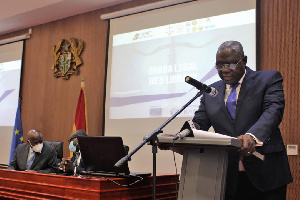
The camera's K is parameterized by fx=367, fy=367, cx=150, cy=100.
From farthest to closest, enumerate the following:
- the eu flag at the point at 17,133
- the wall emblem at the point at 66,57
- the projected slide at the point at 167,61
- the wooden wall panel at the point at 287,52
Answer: the eu flag at the point at 17,133 → the wall emblem at the point at 66,57 → the projected slide at the point at 167,61 → the wooden wall panel at the point at 287,52

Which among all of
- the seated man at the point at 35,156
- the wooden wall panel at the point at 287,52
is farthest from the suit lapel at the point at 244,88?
the seated man at the point at 35,156

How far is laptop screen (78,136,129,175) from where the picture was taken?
8.24 feet

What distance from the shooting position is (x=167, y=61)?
4781mm

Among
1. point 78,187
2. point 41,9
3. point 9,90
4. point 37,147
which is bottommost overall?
point 78,187

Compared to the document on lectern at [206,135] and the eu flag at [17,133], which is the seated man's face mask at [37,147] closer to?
the eu flag at [17,133]

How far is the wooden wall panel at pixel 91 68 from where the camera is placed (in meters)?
3.84

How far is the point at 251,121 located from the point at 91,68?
4131mm

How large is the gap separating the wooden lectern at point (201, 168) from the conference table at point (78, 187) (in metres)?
0.76

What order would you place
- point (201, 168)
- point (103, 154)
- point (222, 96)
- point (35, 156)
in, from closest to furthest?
1. point (201, 168)
2. point (222, 96)
3. point (103, 154)
4. point (35, 156)

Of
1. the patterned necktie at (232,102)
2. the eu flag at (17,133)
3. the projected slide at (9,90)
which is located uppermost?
the projected slide at (9,90)

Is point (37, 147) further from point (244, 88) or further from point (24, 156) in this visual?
point (244, 88)

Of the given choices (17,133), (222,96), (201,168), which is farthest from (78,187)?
(17,133)

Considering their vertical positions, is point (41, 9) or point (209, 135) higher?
point (41, 9)

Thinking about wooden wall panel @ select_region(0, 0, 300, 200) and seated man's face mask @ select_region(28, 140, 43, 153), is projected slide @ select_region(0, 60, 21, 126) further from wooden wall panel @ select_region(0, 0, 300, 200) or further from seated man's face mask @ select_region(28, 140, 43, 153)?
seated man's face mask @ select_region(28, 140, 43, 153)
